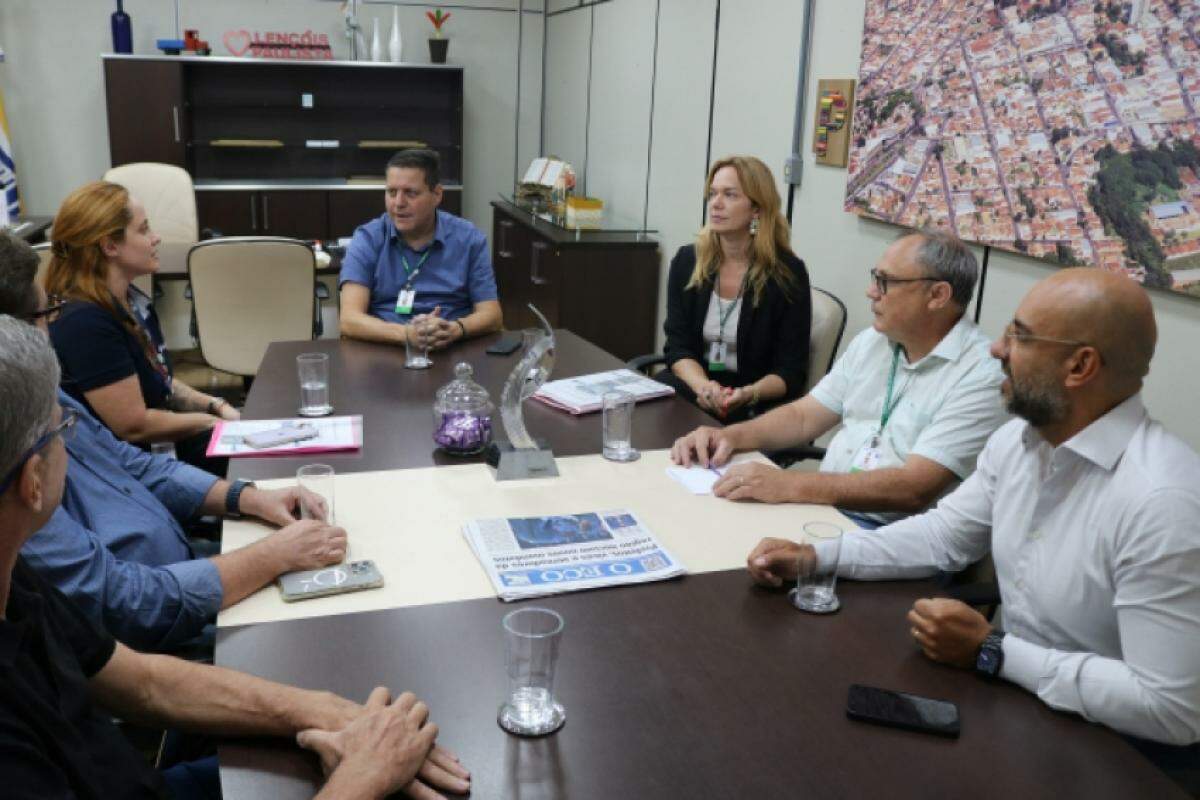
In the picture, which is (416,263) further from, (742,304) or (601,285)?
(601,285)

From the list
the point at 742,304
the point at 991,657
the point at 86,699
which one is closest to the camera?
the point at 86,699

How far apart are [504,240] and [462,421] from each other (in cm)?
472

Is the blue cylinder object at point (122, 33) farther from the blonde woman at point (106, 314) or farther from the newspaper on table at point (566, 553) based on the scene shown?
the newspaper on table at point (566, 553)

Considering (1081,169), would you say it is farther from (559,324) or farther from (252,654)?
(559,324)

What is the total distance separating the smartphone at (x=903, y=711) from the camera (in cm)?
132

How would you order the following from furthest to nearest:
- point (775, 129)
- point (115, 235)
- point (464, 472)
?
point (775, 129) → point (115, 235) → point (464, 472)

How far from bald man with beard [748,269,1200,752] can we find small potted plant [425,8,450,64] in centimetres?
658

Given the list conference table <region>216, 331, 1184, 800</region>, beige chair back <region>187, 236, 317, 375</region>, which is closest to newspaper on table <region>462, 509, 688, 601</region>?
conference table <region>216, 331, 1184, 800</region>

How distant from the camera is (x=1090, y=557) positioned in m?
1.59

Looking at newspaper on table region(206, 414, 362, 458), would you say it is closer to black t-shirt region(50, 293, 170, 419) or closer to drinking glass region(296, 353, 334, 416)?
drinking glass region(296, 353, 334, 416)

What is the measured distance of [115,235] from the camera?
263 centimetres

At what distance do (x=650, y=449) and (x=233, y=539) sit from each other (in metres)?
1.01

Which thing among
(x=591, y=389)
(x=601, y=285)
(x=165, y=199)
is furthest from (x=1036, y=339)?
(x=165, y=199)

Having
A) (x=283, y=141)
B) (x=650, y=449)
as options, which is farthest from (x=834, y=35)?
(x=283, y=141)
